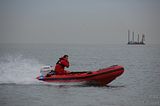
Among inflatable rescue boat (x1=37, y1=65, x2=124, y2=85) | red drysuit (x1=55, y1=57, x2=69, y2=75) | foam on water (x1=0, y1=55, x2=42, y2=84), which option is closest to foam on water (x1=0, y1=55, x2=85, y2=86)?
foam on water (x1=0, y1=55, x2=42, y2=84)

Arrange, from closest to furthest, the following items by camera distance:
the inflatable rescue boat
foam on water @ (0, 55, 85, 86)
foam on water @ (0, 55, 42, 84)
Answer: the inflatable rescue boat → foam on water @ (0, 55, 85, 86) → foam on water @ (0, 55, 42, 84)

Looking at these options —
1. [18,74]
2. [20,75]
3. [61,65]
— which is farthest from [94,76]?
[18,74]

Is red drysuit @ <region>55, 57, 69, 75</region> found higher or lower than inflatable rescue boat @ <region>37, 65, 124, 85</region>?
higher

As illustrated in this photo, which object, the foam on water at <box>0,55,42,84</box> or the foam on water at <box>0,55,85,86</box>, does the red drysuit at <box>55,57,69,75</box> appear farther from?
the foam on water at <box>0,55,42,84</box>

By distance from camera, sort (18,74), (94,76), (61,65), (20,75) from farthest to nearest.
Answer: (18,74) < (20,75) < (61,65) < (94,76)

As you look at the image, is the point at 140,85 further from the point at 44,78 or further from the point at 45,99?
the point at 45,99

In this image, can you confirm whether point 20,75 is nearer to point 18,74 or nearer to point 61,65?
point 18,74

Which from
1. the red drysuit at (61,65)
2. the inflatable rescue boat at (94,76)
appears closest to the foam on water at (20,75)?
the inflatable rescue boat at (94,76)

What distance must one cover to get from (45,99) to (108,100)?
Result: 2.85 m

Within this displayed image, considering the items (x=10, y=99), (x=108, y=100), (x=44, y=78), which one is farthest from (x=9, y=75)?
(x=108, y=100)

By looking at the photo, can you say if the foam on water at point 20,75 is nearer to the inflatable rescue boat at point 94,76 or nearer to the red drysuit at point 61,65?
the inflatable rescue boat at point 94,76

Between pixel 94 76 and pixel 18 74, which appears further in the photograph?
pixel 18 74

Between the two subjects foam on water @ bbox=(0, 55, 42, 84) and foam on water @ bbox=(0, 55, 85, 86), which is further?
foam on water @ bbox=(0, 55, 42, 84)

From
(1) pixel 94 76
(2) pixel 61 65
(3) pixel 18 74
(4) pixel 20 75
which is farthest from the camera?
(3) pixel 18 74
